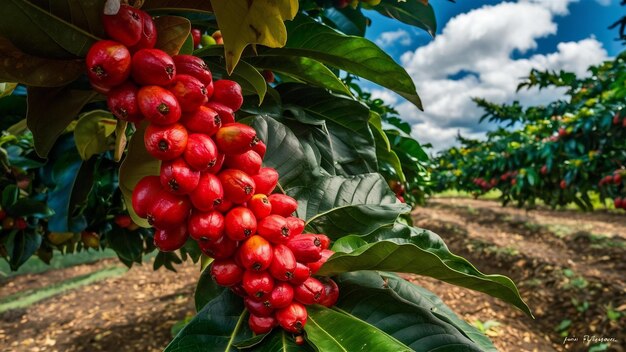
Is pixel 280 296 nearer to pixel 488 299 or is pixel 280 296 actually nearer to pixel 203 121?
pixel 203 121

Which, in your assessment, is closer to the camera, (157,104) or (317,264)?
(157,104)

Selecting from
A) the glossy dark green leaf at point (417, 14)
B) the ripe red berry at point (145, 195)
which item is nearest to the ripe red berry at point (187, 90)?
the ripe red berry at point (145, 195)

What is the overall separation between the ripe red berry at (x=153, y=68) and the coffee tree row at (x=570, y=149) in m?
5.16

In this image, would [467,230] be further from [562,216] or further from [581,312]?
[581,312]

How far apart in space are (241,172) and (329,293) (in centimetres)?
23

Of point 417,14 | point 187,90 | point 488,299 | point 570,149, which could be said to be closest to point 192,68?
point 187,90

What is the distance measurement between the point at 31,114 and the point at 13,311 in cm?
704

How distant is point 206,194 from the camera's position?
1.64 ft

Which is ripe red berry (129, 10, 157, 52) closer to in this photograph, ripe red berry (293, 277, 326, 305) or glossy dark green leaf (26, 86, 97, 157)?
glossy dark green leaf (26, 86, 97, 157)

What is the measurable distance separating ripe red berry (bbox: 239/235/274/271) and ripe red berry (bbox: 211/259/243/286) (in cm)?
2

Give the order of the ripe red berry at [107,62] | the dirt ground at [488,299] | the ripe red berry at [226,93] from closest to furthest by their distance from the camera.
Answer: the ripe red berry at [107,62]
the ripe red berry at [226,93]
the dirt ground at [488,299]

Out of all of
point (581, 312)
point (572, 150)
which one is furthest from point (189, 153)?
point (572, 150)

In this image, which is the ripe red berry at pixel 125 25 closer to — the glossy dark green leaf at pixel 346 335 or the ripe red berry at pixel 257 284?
the ripe red berry at pixel 257 284

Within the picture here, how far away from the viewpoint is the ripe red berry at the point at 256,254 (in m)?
0.54
